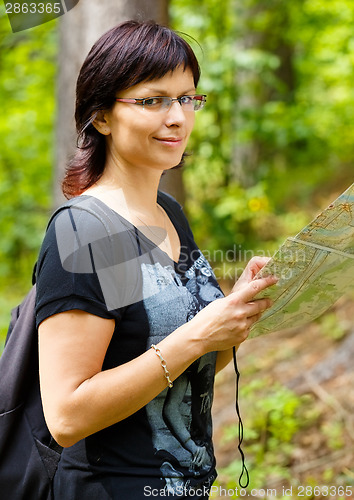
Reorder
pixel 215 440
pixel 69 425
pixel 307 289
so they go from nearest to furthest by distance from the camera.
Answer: pixel 69 425 < pixel 307 289 < pixel 215 440

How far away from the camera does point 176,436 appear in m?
1.49

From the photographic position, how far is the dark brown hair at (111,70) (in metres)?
1.48

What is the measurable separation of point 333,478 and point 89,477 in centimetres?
208

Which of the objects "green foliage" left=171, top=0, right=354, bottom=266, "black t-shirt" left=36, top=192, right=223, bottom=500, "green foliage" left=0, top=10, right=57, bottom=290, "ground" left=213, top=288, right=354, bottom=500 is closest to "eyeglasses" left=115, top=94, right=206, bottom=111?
"black t-shirt" left=36, top=192, right=223, bottom=500

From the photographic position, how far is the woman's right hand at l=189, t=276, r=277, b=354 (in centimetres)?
136

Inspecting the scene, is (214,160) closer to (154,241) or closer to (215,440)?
(215,440)

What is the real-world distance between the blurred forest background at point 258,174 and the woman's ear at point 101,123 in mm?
1720

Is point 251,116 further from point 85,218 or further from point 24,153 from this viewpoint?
point 85,218

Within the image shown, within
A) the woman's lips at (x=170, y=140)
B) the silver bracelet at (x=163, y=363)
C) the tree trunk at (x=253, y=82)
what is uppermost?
the woman's lips at (x=170, y=140)

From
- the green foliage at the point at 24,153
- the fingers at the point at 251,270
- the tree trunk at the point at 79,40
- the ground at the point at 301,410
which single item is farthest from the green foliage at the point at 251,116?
the fingers at the point at 251,270

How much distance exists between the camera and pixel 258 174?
7461mm

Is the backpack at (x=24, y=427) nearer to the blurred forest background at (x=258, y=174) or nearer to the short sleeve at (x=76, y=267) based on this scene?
the short sleeve at (x=76, y=267)

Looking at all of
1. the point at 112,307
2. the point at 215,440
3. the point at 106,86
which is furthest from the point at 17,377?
the point at 215,440

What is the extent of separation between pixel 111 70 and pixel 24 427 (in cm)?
96
